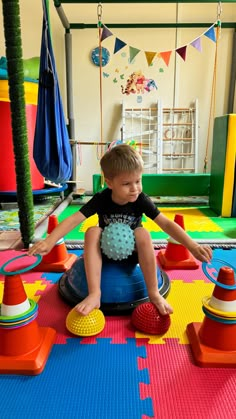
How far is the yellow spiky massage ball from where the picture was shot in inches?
42.4

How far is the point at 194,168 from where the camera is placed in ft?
13.7

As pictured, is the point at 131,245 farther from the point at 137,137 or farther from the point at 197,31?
the point at 197,31

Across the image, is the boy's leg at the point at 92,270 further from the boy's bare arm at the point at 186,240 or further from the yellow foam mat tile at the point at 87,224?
the yellow foam mat tile at the point at 87,224

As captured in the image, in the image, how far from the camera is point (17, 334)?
94 centimetres

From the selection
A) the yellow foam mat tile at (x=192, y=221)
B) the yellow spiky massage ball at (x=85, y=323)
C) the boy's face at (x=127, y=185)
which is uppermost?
the boy's face at (x=127, y=185)

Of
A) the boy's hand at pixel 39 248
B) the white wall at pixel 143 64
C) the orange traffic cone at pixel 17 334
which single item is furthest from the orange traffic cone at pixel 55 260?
the white wall at pixel 143 64

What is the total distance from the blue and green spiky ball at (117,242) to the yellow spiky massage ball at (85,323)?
0.73ft

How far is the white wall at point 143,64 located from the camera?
3908 millimetres

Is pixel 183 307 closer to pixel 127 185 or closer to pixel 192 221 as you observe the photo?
pixel 127 185

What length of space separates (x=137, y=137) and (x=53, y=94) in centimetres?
236

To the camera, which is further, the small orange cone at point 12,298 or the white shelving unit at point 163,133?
the white shelving unit at point 163,133

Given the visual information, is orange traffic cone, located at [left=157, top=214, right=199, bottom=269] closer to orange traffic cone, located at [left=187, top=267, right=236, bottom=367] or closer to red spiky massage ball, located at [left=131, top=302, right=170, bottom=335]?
A: red spiky massage ball, located at [left=131, top=302, right=170, bottom=335]

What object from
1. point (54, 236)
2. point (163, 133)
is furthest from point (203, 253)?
point (163, 133)

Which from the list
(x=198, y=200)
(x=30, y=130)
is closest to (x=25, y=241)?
(x=30, y=130)
